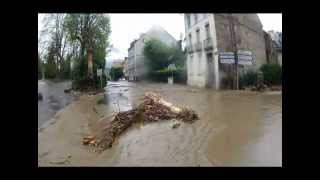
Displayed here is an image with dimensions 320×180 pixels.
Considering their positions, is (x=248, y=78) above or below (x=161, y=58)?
below

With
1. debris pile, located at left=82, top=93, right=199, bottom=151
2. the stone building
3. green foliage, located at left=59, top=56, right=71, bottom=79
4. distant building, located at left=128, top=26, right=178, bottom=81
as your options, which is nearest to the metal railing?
the stone building

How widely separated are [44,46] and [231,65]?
6.16ft

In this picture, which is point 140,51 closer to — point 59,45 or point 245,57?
point 59,45

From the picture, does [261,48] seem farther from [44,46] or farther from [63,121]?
[63,121]

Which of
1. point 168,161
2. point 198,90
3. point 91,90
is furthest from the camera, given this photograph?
point 91,90

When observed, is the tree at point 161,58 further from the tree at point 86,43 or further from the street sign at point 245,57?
the street sign at point 245,57

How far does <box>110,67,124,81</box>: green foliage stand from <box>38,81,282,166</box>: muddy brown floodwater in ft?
0.30

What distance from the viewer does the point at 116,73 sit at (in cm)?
367

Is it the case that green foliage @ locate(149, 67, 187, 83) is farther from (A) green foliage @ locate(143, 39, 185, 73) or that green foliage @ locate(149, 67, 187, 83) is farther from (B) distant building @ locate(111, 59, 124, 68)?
(B) distant building @ locate(111, 59, 124, 68)

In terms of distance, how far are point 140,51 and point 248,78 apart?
1.28 meters

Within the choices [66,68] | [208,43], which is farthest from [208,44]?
[66,68]

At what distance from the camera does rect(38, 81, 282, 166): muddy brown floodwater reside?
2553 mm
